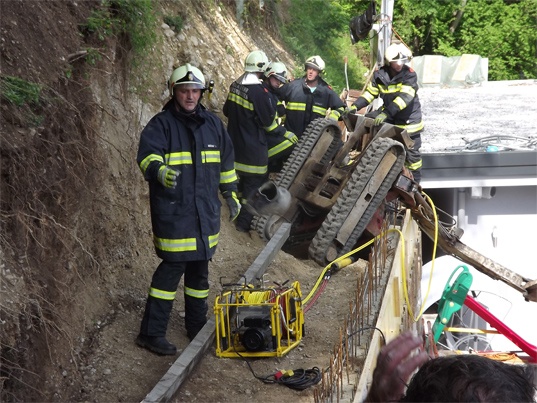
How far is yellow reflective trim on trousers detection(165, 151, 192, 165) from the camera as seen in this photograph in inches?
249

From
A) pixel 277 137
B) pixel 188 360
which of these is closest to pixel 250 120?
pixel 277 137

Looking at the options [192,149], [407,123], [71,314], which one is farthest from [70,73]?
[407,123]

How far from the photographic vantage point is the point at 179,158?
6.34 metres

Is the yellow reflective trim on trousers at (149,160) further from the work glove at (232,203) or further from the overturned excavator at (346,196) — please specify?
the overturned excavator at (346,196)

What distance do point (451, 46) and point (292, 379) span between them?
28047mm

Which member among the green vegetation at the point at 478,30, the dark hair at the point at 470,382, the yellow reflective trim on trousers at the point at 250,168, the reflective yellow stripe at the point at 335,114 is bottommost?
the dark hair at the point at 470,382

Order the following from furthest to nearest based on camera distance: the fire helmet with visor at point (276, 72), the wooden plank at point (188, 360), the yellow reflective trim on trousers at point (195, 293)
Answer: the fire helmet with visor at point (276, 72)
the yellow reflective trim on trousers at point (195, 293)
the wooden plank at point (188, 360)

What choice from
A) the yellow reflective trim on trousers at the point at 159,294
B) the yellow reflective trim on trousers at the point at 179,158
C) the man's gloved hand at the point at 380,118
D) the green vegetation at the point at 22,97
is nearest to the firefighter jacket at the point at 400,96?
the man's gloved hand at the point at 380,118

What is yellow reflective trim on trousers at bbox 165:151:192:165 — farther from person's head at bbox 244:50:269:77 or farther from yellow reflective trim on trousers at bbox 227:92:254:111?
person's head at bbox 244:50:269:77

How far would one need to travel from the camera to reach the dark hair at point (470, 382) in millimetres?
2066

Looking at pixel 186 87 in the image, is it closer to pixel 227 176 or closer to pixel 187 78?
pixel 187 78

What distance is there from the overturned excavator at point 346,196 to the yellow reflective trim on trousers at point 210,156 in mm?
2766

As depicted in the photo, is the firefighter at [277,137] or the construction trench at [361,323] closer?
the construction trench at [361,323]

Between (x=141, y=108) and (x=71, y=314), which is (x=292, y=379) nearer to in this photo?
(x=71, y=314)
